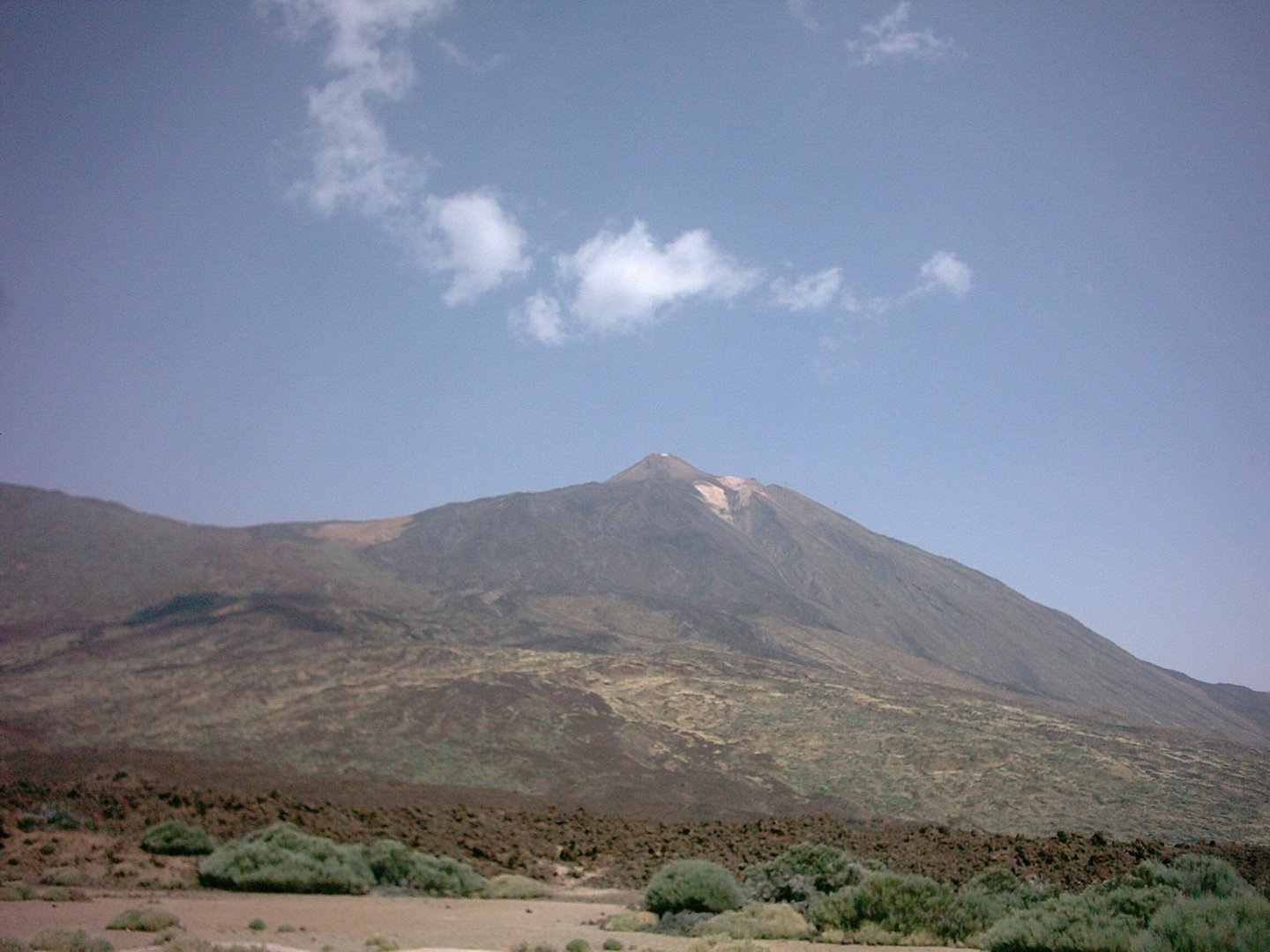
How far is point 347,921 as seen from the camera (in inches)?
515

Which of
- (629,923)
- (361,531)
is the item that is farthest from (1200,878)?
(361,531)

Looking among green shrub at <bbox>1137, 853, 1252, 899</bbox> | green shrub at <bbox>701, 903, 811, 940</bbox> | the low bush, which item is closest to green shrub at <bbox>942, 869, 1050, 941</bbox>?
the low bush

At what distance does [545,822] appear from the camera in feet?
86.0

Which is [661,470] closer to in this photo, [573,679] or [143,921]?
[573,679]

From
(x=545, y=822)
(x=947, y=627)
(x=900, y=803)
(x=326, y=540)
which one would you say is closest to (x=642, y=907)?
(x=545, y=822)

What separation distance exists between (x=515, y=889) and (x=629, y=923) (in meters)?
5.13

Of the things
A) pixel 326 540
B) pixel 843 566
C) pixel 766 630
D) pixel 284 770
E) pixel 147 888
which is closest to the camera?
pixel 147 888

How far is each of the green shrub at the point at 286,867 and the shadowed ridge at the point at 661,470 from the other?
129377 millimetres

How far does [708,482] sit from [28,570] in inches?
3978

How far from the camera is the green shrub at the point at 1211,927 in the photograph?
7016 millimetres

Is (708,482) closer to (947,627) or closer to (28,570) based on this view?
(947,627)

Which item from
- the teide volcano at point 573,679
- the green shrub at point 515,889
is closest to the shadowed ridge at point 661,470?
the teide volcano at point 573,679

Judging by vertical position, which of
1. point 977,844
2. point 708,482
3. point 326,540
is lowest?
point 977,844

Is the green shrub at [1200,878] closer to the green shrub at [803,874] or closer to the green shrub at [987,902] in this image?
the green shrub at [987,902]
